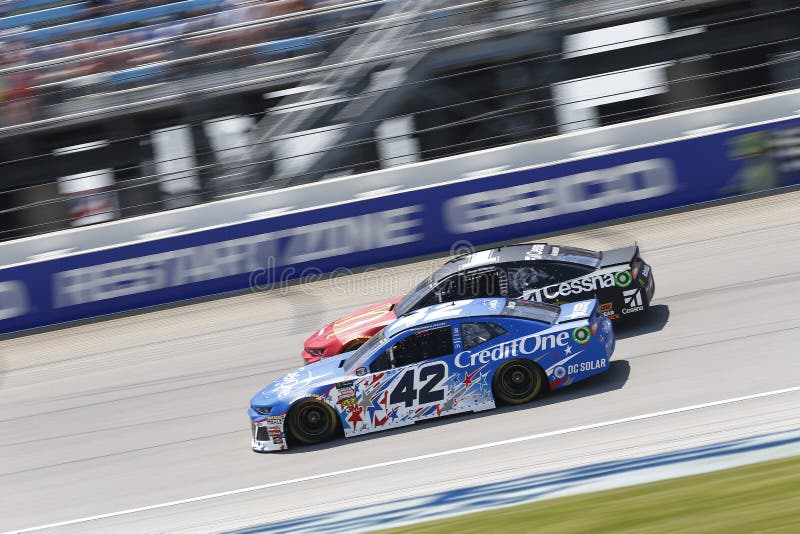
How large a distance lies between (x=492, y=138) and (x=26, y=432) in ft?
28.3

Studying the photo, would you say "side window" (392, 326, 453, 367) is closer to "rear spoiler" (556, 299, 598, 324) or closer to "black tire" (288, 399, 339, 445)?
"black tire" (288, 399, 339, 445)

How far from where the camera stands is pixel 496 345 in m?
9.39

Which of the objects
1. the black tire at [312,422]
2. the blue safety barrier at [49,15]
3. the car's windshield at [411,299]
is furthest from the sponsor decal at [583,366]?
the blue safety barrier at [49,15]

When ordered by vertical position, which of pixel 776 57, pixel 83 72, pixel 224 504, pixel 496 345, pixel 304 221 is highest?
pixel 83 72

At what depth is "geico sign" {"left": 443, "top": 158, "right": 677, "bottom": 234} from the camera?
1567cm

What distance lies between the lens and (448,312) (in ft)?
31.7

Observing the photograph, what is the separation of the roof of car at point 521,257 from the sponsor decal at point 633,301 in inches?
18.1

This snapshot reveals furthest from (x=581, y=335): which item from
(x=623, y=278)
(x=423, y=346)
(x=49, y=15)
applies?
(x=49, y=15)

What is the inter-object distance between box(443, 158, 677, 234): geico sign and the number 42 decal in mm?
6668

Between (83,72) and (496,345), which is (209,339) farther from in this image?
(83,72)

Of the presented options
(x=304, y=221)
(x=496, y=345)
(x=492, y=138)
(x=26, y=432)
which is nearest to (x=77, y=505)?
(x=26, y=432)

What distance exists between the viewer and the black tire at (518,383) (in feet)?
31.0

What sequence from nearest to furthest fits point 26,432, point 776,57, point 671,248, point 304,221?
point 26,432
point 671,248
point 304,221
point 776,57

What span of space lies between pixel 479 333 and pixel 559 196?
22.2 feet
